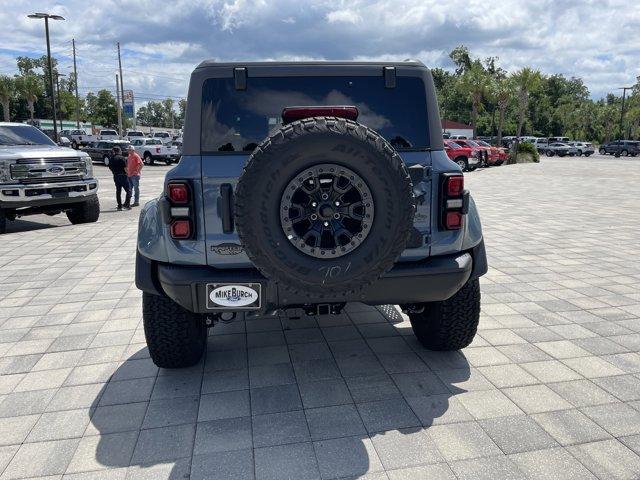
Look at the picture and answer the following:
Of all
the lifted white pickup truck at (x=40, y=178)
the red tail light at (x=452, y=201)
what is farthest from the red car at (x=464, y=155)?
the red tail light at (x=452, y=201)

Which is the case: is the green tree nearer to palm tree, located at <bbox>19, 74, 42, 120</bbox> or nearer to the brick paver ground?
palm tree, located at <bbox>19, 74, 42, 120</bbox>

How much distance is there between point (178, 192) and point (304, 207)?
0.80m

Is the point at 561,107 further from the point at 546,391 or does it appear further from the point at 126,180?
the point at 546,391

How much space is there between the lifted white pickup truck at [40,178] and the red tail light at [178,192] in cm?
734

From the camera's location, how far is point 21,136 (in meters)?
9.79

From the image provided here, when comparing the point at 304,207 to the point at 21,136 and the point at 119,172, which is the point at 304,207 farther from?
the point at 119,172

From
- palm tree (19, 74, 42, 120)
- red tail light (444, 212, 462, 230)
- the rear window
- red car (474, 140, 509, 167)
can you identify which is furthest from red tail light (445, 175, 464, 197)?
palm tree (19, 74, 42, 120)

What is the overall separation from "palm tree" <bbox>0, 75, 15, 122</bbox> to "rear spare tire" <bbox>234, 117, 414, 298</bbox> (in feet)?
239

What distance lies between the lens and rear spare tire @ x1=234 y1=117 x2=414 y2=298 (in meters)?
2.59

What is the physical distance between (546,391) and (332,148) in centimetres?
219

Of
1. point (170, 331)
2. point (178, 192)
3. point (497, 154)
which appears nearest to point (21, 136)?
point (170, 331)

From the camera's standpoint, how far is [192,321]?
11.4 ft

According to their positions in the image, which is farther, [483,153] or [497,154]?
[497,154]

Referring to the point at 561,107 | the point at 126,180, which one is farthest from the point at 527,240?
the point at 561,107
